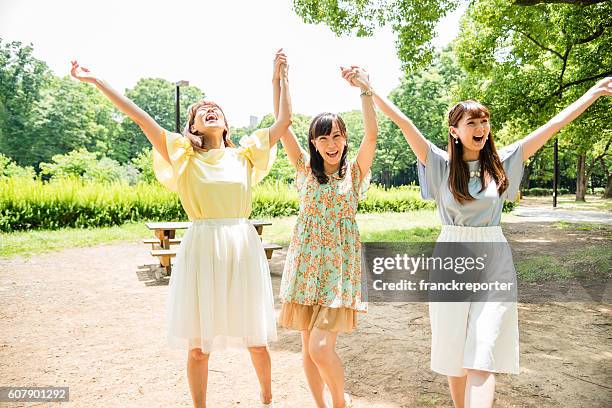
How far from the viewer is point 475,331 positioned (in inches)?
89.4

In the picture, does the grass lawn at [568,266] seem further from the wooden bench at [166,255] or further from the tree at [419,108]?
the tree at [419,108]

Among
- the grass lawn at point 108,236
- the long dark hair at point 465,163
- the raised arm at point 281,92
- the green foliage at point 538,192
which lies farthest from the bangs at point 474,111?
the green foliage at point 538,192

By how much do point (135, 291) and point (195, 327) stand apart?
460 cm

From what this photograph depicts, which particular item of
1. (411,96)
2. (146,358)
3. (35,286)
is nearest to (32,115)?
(411,96)

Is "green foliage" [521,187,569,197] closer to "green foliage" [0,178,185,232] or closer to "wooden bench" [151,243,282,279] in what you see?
"green foliage" [0,178,185,232]

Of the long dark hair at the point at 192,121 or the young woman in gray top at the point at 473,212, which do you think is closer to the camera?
the young woman in gray top at the point at 473,212

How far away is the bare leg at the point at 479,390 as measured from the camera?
212 cm

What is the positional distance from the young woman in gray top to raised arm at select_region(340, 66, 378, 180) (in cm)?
7

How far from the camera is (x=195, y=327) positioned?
2.66 m

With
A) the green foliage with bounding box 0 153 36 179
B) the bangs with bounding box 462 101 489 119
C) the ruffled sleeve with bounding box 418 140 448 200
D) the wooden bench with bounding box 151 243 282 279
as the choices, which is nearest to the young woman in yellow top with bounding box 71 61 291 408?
the ruffled sleeve with bounding box 418 140 448 200

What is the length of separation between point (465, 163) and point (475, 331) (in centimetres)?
84

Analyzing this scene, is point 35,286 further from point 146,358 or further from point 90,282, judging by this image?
point 146,358

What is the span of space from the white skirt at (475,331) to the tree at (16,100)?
47192mm

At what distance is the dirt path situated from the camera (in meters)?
3.27
